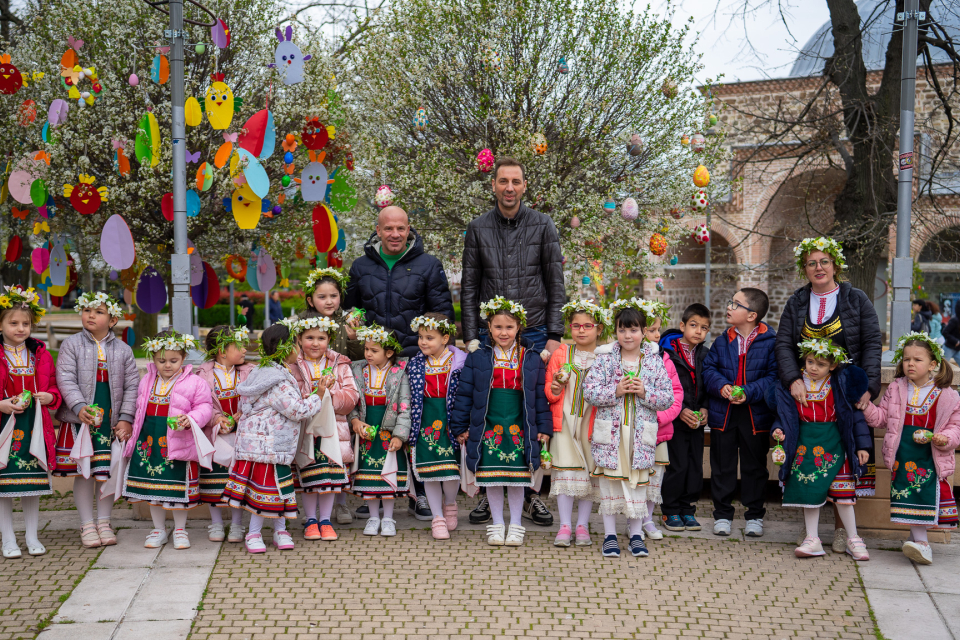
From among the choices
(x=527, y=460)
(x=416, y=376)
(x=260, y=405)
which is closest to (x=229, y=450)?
(x=260, y=405)

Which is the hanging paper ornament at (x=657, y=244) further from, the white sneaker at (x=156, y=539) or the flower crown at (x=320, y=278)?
the white sneaker at (x=156, y=539)

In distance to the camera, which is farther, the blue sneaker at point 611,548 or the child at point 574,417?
the child at point 574,417

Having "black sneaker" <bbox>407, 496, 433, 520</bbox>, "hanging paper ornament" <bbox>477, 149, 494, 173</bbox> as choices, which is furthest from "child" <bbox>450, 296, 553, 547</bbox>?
"hanging paper ornament" <bbox>477, 149, 494, 173</bbox>

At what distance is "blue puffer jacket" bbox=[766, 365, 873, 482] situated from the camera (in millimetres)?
4922

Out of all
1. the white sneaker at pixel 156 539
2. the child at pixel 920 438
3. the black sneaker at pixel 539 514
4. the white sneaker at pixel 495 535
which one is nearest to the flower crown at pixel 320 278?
the white sneaker at pixel 156 539

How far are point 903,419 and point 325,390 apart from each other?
353 cm

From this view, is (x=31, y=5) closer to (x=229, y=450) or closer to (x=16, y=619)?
→ (x=229, y=450)

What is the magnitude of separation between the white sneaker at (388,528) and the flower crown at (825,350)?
2.81 meters

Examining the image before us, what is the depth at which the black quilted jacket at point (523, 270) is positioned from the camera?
5.43 meters

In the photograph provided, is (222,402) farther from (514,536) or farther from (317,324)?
(514,536)

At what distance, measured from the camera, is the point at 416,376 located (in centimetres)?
528

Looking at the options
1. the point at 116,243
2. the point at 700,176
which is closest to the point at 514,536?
the point at 116,243

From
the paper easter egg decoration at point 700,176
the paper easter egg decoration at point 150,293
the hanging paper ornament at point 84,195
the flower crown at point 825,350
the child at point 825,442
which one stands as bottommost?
the child at point 825,442

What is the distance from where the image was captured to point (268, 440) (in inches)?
191
